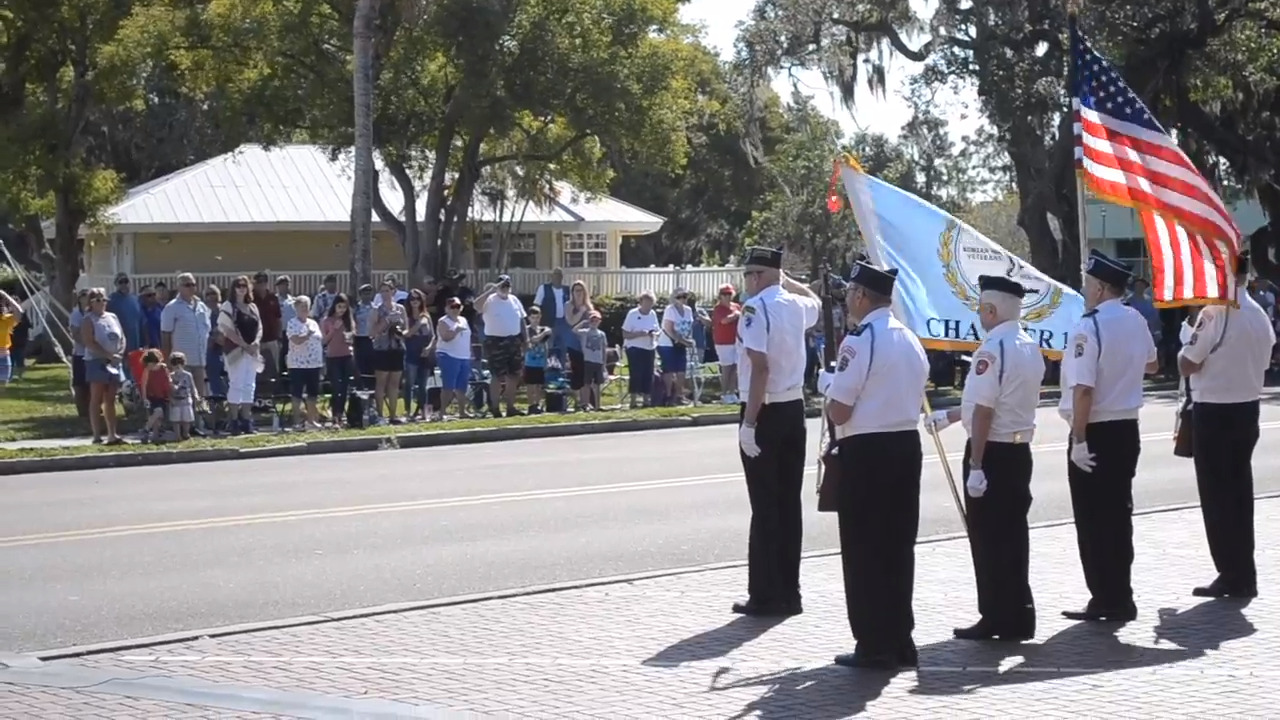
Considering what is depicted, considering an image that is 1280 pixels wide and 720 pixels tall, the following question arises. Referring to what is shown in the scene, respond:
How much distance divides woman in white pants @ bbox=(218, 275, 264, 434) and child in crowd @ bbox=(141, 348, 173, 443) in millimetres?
1113

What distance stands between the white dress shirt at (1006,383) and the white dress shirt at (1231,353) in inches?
71.5

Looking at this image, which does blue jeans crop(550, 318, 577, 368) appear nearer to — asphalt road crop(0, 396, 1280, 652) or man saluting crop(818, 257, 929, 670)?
asphalt road crop(0, 396, 1280, 652)

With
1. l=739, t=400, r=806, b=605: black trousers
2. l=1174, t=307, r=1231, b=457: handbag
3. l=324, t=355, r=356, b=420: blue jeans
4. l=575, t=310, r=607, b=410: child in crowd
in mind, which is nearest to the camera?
l=739, t=400, r=806, b=605: black trousers

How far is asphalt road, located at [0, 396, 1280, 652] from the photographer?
1033 centimetres

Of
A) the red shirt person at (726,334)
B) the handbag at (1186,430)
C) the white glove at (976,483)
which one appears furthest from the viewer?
the red shirt person at (726,334)

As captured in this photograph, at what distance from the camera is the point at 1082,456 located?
9.21m

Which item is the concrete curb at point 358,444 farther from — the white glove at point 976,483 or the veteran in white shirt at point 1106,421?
the white glove at point 976,483

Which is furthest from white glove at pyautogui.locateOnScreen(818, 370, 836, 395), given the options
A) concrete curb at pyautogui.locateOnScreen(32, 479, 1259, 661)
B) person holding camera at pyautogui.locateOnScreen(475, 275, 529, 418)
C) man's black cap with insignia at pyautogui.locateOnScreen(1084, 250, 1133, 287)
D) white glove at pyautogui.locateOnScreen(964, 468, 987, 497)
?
person holding camera at pyautogui.locateOnScreen(475, 275, 529, 418)

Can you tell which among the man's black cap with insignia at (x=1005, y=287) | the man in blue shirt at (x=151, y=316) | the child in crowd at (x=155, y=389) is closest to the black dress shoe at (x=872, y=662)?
the man's black cap with insignia at (x=1005, y=287)

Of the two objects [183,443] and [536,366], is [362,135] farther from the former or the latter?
[183,443]

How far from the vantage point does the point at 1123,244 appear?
197 ft

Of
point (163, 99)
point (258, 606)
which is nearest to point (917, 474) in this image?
point (258, 606)

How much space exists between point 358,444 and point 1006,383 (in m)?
12.4

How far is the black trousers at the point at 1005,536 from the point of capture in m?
8.79
